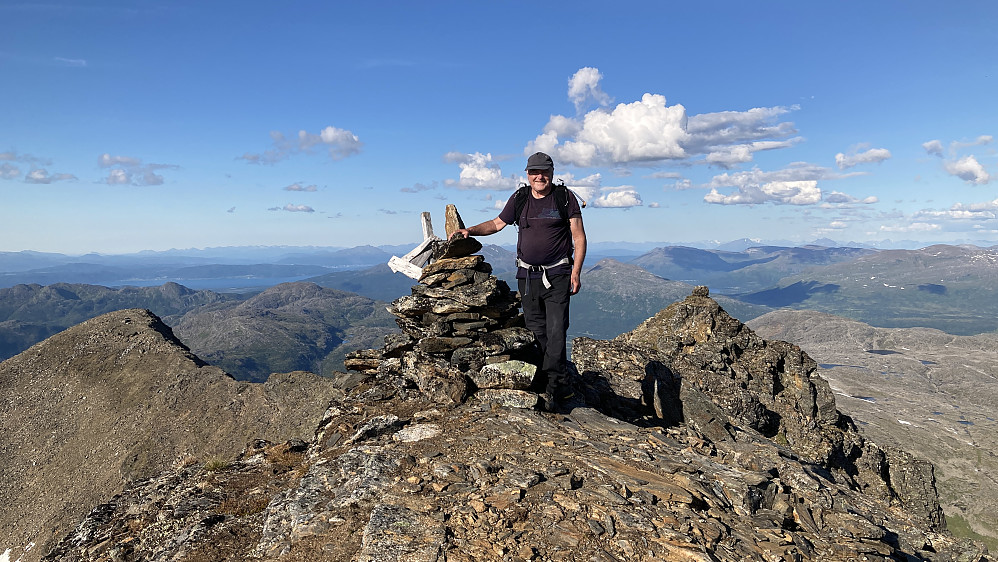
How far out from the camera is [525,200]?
14.5 m

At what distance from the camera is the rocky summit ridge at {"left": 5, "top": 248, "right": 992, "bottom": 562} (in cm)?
945

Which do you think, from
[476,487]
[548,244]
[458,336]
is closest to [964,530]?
[458,336]

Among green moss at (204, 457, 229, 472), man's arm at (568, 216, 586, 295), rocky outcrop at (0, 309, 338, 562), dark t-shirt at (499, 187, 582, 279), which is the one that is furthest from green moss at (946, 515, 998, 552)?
green moss at (204, 457, 229, 472)

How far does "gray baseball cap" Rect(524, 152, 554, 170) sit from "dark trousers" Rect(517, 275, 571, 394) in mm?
3144

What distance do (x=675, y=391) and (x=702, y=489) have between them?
50.0ft

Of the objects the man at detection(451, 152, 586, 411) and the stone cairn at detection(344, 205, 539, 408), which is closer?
the man at detection(451, 152, 586, 411)

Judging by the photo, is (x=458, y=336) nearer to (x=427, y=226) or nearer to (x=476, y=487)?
(x=427, y=226)

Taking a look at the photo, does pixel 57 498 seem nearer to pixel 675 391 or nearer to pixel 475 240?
pixel 475 240

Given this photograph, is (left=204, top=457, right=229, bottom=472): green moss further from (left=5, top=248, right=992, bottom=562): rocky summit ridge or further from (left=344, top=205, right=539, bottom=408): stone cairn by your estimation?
(left=344, top=205, right=539, bottom=408): stone cairn

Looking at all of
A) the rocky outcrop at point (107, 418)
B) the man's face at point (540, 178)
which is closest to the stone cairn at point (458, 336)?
the man's face at point (540, 178)

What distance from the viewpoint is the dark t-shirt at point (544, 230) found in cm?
1395

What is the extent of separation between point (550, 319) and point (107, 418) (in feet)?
190

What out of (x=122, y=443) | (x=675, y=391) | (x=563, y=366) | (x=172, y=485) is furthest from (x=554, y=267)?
(x=122, y=443)

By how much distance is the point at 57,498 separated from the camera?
44750mm
